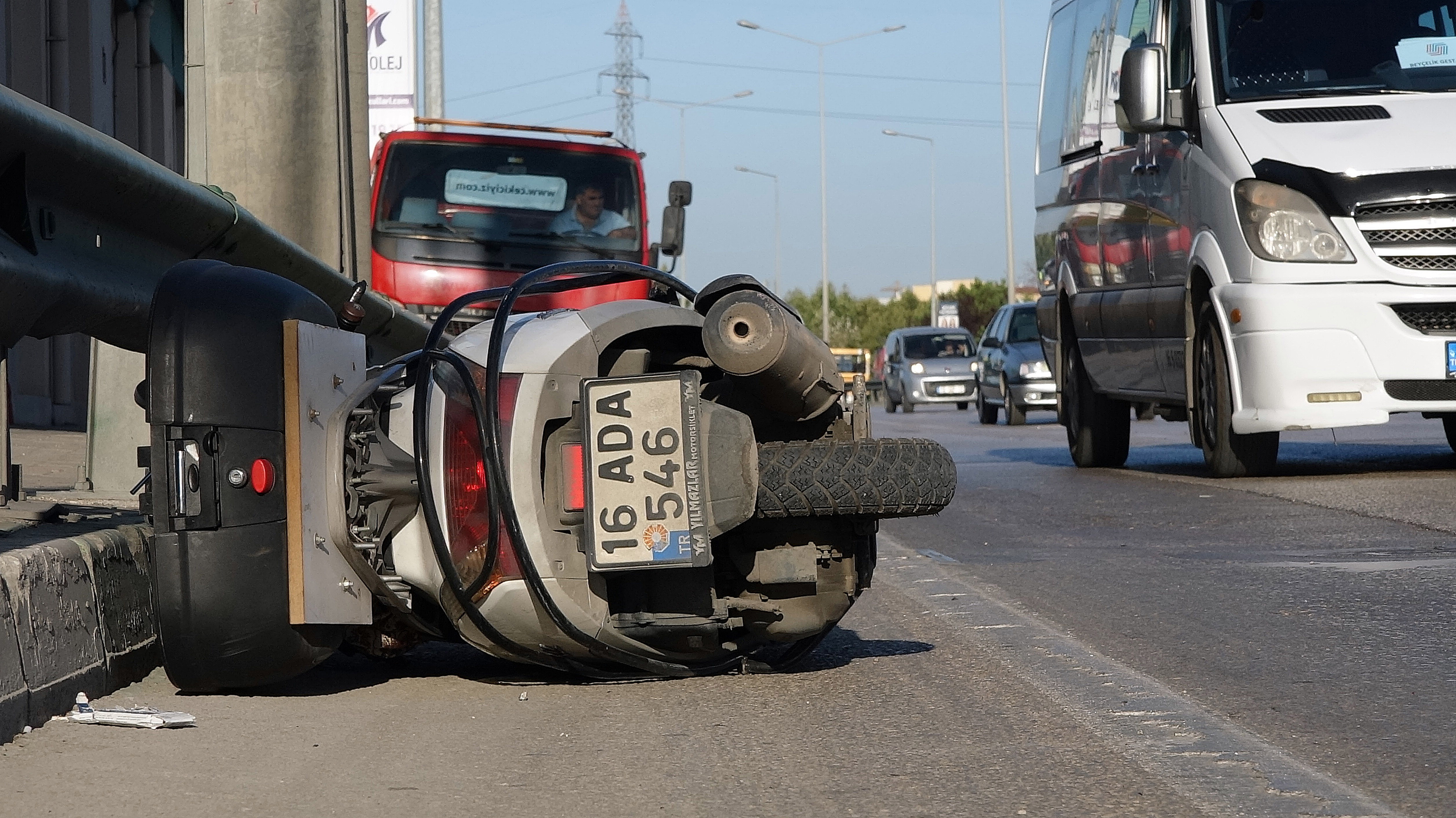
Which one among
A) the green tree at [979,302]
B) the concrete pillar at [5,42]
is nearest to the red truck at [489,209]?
the concrete pillar at [5,42]

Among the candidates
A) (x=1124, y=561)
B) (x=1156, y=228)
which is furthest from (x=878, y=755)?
(x=1156, y=228)

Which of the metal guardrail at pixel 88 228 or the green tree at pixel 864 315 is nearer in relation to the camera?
Result: the metal guardrail at pixel 88 228

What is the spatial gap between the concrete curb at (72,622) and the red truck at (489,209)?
33.7ft

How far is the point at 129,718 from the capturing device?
150 inches

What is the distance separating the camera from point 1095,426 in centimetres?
1301

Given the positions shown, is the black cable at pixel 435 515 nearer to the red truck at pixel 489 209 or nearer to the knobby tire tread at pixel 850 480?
the knobby tire tread at pixel 850 480

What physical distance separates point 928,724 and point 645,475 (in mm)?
817

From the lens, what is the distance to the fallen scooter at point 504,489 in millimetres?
4004

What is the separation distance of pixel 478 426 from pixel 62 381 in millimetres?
16017

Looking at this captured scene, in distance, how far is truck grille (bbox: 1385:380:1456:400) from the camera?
9.46 m

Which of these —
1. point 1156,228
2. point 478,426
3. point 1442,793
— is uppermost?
point 1156,228

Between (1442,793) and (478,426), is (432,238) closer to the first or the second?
(478,426)

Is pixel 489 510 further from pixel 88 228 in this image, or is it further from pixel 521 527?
pixel 88 228

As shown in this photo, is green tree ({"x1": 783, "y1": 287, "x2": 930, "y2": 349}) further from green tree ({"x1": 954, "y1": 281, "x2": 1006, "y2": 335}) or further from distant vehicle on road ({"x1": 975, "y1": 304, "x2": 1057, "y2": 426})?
distant vehicle on road ({"x1": 975, "y1": 304, "x2": 1057, "y2": 426})
